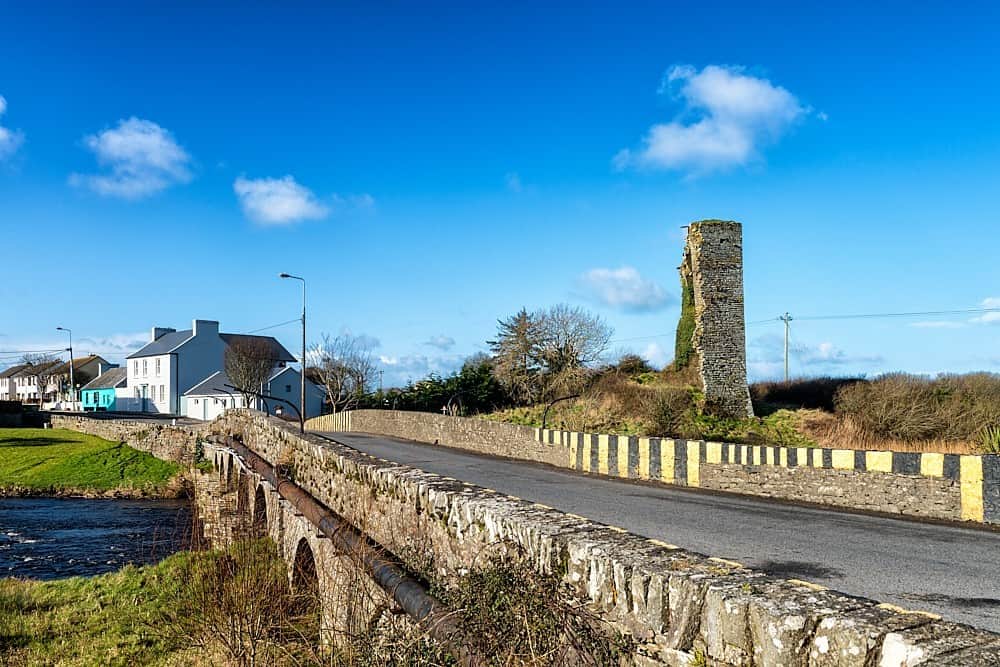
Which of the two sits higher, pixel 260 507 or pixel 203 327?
pixel 203 327

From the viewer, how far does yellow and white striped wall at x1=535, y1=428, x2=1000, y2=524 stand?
11.0 metres

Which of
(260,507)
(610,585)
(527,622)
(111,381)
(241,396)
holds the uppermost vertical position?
(610,585)

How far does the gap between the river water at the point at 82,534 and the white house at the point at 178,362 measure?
32284mm

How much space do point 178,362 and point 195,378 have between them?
223 centimetres

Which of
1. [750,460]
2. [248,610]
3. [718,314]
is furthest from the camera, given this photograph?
[718,314]

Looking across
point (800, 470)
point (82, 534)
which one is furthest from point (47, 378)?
point (800, 470)

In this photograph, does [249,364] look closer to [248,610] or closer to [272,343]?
[272,343]

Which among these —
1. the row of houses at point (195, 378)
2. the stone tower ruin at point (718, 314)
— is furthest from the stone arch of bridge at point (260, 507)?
the row of houses at point (195, 378)

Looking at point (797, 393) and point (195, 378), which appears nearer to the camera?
point (797, 393)

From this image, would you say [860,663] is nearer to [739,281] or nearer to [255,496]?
[255,496]

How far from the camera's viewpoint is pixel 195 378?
229 feet

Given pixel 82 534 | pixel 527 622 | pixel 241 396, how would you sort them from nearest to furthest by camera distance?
1. pixel 527 622
2. pixel 82 534
3. pixel 241 396

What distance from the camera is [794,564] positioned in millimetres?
8008

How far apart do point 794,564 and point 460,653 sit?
4.99 metres
